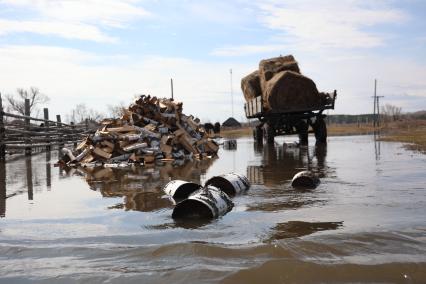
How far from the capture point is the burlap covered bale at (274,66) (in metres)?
23.8

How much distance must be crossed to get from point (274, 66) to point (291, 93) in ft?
7.30

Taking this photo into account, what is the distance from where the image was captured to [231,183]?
863 cm

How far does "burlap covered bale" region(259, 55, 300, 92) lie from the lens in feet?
78.0

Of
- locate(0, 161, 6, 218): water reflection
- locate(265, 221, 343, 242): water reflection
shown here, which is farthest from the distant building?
locate(265, 221, 343, 242): water reflection

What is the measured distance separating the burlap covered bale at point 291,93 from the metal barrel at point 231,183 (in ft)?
44.7

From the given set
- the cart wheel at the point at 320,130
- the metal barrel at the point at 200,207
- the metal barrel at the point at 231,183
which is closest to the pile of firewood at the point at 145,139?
the metal barrel at the point at 231,183

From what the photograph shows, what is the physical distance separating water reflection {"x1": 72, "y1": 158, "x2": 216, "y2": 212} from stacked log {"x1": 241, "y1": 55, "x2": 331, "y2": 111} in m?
8.48

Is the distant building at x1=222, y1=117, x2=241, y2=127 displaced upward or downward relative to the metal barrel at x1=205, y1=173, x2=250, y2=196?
upward

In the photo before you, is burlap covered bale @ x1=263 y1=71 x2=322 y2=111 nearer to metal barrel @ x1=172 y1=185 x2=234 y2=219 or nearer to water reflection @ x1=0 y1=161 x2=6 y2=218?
water reflection @ x1=0 y1=161 x2=6 y2=218

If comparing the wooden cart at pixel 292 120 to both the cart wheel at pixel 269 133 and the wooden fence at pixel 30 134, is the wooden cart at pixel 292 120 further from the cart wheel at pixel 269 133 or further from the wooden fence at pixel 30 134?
the wooden fence at pixel 30 134

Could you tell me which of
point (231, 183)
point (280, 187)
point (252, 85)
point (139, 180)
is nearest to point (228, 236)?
point (231, 183)

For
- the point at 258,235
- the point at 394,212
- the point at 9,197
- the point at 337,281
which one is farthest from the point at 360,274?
the point at 9,197

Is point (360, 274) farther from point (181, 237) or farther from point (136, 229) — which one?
point (136, 229)

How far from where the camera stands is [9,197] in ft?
29.7
